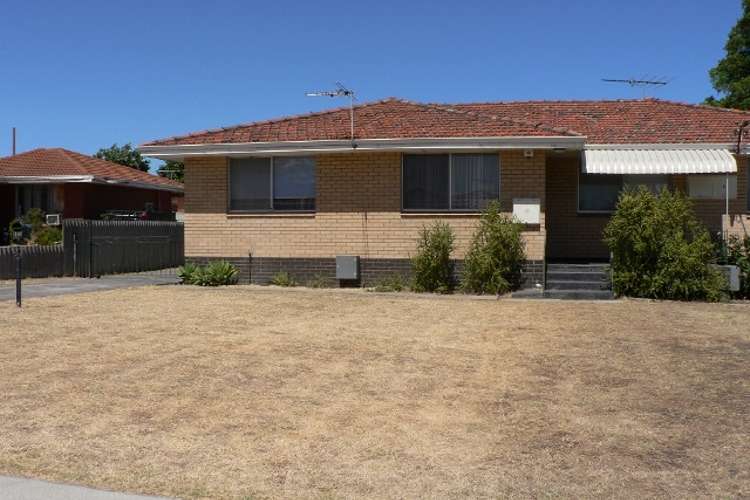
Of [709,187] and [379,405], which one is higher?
[709,187]

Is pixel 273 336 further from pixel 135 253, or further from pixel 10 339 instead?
pixel 135 253

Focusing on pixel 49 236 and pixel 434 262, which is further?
pixel 49 236

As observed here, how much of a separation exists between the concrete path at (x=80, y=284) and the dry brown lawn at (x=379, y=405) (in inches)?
160

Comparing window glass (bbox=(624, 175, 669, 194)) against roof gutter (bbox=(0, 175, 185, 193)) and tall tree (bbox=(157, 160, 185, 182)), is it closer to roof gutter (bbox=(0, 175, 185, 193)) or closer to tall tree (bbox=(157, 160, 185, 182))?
roof gutter (bbox=(0, 175, 185, 193))

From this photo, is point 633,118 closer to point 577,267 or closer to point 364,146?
point 577,267

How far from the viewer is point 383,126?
16.9 m

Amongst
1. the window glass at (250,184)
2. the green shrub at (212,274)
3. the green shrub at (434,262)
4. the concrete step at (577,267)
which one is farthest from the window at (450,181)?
the green shrub at (212,274)

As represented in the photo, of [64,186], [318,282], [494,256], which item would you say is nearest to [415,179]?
[494,256]

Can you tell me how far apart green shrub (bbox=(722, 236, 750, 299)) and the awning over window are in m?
1.38

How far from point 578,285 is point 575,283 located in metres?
0.07

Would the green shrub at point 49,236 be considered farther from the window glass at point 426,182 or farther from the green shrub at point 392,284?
the window glass at point 426,182

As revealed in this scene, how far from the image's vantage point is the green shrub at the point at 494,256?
15.1 metres

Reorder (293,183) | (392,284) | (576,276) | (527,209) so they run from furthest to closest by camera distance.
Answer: (293,183)
(392,284)
(527,209)
(576,276)

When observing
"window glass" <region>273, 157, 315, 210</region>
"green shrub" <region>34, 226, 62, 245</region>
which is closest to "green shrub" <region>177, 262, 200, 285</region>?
"window glass" <region>273, 157, 315, 210</region>
